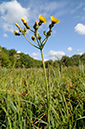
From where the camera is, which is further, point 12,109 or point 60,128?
point 12,109

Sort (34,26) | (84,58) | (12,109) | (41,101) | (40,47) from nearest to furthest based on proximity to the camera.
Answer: (40,47)
(34,26)
(12,109)
(41,101)
(84,58)

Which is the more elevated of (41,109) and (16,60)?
(16,60)

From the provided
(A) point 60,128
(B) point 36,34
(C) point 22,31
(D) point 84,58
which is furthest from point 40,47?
(D) point 84,58

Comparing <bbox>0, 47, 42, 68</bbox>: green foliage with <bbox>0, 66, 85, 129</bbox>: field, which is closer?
<bbox>0, 66, 85, 129</bbox>: field

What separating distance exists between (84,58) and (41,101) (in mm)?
2005

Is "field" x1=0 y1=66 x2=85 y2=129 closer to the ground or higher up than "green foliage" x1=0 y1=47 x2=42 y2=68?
closer to the ground

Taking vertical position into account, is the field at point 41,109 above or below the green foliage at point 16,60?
below

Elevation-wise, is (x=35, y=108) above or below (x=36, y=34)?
below

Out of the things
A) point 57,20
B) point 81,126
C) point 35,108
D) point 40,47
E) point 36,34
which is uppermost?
point 57,20

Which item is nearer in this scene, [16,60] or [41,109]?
[41,109]

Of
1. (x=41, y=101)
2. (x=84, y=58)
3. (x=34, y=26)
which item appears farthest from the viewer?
(x=84, y=58)

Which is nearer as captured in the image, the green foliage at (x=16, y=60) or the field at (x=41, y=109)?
the field at (x=41, y=109)

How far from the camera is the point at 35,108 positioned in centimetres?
123

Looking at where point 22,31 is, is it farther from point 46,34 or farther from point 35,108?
point 35,108
